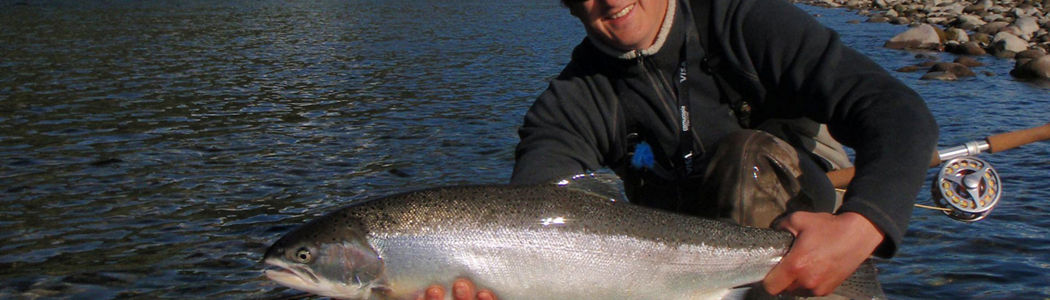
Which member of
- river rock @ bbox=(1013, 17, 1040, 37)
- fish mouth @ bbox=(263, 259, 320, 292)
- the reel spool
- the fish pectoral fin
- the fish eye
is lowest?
river rock @ bbox=(1013, 17, 1040, 37)

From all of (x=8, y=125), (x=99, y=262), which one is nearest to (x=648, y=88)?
(x=99, y=262)

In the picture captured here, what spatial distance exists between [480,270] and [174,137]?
9.90 meters

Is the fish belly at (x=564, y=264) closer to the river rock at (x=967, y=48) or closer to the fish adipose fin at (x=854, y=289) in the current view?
the fish adipose fin at (x=854, y=289)

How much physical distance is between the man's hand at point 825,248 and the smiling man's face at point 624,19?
1.15m

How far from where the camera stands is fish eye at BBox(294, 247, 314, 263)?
A: 3357mm

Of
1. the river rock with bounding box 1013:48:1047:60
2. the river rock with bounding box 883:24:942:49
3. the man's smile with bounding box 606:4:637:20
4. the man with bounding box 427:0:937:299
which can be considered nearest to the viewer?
the man with bounding box 427:0:937:299

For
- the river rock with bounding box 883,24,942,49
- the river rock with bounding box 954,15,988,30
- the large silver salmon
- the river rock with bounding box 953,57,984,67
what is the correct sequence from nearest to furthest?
the large silver salmon, the river rock with bounding box 953,57,984,67, the river rock with bounding box 883,24,942,49, the river rock with bounding box 954,15,988,30

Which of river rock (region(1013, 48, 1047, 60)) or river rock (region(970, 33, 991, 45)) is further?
river rock (region(970, 33, 991, 45))

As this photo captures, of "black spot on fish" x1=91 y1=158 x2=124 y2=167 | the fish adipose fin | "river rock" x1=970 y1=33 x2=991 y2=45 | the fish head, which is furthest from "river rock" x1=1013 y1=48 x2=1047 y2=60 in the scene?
the fish head

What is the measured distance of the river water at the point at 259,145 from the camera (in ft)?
22.7

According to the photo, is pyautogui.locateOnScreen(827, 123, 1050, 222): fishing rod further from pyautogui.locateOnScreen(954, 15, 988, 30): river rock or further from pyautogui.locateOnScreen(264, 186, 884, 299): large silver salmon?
pyautogui.locateOnScreen(954, 15, 988, 30): river rock

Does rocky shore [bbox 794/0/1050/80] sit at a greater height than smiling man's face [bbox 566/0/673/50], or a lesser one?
lesser

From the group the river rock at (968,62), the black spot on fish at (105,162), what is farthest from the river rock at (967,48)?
the black spot on fish at (105,162)

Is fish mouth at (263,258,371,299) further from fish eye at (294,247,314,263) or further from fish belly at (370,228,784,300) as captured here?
fish belly at (370,228,784,300)
